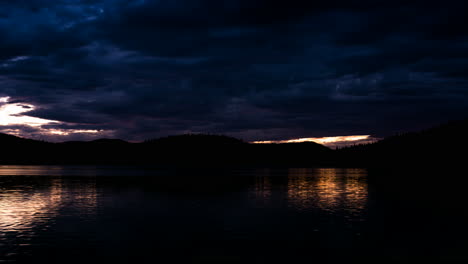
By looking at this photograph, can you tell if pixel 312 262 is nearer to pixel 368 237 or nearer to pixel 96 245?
pixel 368 237

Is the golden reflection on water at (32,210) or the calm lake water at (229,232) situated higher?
the golden reflection on water at (32,210)

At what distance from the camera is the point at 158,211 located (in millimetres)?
59281

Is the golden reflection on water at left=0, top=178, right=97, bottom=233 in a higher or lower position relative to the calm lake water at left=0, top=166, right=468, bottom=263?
higher

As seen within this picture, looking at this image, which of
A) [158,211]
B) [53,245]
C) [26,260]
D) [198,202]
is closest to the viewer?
[26,260]

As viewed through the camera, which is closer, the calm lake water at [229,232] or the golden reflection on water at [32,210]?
the calm lake water at [229,232]

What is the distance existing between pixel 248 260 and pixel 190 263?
4.50 meters

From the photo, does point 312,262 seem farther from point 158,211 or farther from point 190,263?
point 158,211

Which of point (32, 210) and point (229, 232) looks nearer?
point (229, 232)

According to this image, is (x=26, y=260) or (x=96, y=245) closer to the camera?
(x=26, y=260)

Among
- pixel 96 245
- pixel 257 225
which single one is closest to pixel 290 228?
pixel 257 225

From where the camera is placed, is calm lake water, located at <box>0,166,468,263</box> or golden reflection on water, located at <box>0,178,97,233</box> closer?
calm lake water, located at <box>0,166,468,263</box>

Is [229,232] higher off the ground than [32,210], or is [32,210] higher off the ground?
[32,210]

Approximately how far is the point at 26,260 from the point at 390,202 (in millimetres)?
61427

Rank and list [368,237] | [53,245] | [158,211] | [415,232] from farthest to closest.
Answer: [158,211] → [415,232] → [368,237] → [53,245]
